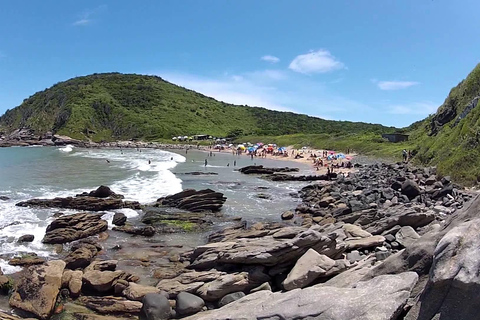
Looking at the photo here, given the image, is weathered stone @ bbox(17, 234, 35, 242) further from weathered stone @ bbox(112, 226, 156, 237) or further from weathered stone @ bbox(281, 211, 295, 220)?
weathered stone @ bbox(281, 211, 295, 220)

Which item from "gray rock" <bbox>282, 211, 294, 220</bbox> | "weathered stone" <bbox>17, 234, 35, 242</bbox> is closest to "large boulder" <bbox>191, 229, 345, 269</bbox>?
"weathered stone" <bbox>17, 234, 35, 242</bbox>

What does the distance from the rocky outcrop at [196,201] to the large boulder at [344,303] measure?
729 inches

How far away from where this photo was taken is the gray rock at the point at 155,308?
10992 mm

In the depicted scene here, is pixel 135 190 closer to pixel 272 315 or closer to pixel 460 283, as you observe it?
pixel 272 315

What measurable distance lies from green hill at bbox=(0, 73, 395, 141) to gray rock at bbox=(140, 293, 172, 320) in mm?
121408

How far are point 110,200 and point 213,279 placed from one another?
16.1 metres

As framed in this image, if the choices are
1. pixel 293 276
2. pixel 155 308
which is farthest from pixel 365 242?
pixel 155 308

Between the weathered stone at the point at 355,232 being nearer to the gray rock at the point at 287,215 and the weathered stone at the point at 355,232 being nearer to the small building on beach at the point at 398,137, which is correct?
the gray rock at the point at 287,215

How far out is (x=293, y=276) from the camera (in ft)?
33.4

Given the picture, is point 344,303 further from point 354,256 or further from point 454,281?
point 354,256

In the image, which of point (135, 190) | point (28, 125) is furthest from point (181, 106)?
point (135, 190)

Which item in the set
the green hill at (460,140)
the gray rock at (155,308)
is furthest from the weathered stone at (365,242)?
the green hill at (460,140)

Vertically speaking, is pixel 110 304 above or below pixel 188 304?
below

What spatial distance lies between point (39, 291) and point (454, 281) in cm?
1116
